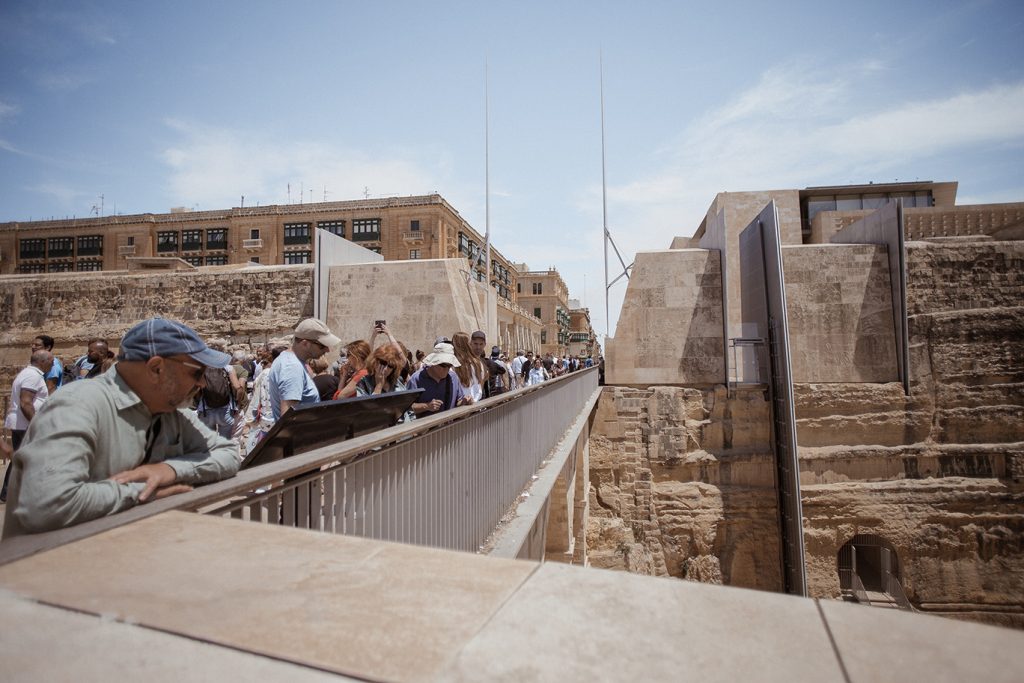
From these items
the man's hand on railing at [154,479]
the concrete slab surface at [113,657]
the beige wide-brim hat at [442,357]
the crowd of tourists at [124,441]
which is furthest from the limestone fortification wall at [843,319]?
the concrete slab surface at [113,657]

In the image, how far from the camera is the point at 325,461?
203 centimetres

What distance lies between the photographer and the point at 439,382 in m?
5.09

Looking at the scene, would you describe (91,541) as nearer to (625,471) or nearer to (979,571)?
(625,471)

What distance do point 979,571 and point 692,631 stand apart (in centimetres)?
1544

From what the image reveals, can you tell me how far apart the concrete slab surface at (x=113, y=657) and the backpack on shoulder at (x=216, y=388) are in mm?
3947

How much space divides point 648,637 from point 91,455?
1.78m

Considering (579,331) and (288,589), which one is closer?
(288,589)

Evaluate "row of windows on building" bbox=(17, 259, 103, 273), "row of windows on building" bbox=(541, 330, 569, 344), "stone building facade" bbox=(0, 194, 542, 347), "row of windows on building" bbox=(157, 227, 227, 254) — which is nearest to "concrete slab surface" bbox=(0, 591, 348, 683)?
"stone building facade" bbox=(0, 194, 542, 347)

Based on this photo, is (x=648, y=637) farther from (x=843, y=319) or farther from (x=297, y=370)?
(x=843, y=319)

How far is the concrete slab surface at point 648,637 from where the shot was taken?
980 mm

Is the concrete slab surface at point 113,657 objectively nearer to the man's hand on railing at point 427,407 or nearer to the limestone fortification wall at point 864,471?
the man's hand on railing at point 427,407

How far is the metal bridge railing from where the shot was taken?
6.04ft

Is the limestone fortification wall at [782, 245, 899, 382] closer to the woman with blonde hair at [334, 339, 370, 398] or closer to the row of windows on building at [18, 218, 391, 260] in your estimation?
the woman with blonde hair at [334, 339, 370, 398]

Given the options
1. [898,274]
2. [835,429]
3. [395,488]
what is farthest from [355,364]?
[898,274]
